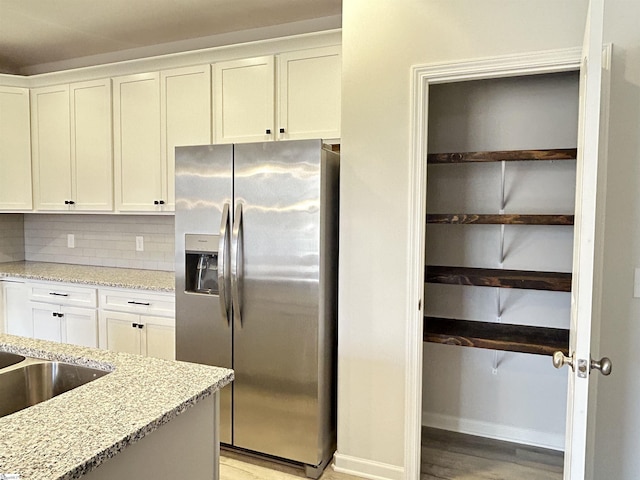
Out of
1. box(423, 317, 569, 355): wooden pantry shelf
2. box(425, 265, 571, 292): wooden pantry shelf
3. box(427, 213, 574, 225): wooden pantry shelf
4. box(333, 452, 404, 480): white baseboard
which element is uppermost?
box(427, 213, 574, 225): wooden pantry shelf

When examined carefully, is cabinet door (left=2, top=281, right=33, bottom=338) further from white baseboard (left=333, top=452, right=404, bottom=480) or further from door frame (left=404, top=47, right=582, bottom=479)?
door frame (left=404, top=47, right=582, bottom=479)

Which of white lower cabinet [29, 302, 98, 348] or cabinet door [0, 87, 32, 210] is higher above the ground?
cabinet door [0, 87, 32, 210]

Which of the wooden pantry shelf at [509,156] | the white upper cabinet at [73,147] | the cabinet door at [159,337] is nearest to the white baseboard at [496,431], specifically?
the wooden pantry shelf at [509,156]

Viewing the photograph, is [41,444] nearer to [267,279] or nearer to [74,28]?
[267,279]

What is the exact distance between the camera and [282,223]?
7.79 feet

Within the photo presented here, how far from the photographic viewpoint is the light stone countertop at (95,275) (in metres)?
3.16

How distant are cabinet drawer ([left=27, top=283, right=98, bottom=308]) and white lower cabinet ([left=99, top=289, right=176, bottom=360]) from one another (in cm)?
12

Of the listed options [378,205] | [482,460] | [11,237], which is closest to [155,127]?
[378,205]

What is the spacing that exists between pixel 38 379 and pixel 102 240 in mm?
2828

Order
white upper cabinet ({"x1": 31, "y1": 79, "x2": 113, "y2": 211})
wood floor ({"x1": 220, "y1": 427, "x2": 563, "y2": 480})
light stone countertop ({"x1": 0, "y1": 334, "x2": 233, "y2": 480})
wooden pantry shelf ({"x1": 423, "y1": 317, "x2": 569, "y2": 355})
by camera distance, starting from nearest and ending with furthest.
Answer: light stone countertop ({"x1": 0, "y1": 334, "x2": 233, "y2": 480}) → wooden pantry shelf ({"x1": 423, "y1": 317, "x2": 569, "y2": 355}) → wood floor ({"x1": 220, "y1": 427, "x2": 563, "y2": 480}) → white upper cabinet ({"x1": 31, "y1": 79, "x2": 113, "y2": 211})

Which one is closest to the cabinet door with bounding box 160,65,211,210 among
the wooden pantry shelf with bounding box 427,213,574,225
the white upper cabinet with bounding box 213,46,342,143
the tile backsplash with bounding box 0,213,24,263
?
the white upper cabinet with bounding box 213,46,342,143

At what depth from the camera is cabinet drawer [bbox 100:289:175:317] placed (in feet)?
9.98

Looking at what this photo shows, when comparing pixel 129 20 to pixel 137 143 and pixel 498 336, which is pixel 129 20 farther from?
pixel 498 336

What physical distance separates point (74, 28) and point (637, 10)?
3472 mm
